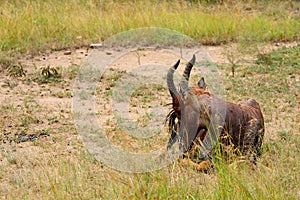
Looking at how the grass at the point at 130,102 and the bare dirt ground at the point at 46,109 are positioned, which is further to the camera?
the bare dirt ground at the point at 46,109

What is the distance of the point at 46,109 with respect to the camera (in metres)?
7.12

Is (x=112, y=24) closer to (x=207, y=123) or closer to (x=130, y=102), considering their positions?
(x=130, y=102)

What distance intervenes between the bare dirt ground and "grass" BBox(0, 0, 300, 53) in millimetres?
415

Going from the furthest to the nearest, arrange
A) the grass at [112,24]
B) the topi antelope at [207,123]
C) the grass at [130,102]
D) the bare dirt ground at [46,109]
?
the grass at [112,24], the bare dirt ground at [46,109], the topi antelope at [207,123], the grass at [130,102]

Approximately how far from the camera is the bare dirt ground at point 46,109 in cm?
570

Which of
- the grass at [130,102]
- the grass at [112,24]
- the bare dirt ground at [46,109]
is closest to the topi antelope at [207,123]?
the grass at [130,102]

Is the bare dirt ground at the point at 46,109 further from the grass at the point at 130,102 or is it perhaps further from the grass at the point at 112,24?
the grass at the point at 112,24

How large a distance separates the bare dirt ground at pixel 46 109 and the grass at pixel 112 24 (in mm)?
415

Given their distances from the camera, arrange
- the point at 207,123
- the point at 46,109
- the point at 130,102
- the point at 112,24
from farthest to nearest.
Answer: the point at 112,24
the point at 130,102
the point at 46,109
the point at 207,123

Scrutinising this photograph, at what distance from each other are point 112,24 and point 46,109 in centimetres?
374

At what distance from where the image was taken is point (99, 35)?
405 inches

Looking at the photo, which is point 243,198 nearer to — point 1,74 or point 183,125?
point 183,125

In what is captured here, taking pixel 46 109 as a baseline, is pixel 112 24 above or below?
above

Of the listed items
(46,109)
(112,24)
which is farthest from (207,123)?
(112,24)
